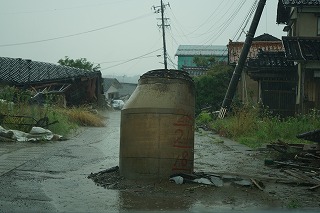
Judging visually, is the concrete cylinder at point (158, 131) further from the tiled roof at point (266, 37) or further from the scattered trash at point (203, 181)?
the tiled roof at point (266, 37)

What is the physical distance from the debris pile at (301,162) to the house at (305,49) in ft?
27.2

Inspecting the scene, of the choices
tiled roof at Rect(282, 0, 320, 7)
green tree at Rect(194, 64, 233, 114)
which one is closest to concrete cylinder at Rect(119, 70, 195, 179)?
tiled roof at Rect(282, 0, 320, 7)

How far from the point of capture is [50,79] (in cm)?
2908

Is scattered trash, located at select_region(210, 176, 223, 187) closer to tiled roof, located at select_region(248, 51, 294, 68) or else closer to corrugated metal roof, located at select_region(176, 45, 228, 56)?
tiled roof, located at select_region(248, 51, 294, 68)

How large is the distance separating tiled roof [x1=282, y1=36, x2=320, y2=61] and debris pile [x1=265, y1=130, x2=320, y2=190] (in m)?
8.29

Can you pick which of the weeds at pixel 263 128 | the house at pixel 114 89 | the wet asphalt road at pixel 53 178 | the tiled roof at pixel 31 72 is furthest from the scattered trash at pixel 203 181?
the house at pixel 114 89

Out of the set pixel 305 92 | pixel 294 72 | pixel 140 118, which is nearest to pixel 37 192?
pixel 140 118

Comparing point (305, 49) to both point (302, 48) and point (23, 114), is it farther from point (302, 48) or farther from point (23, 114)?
point (23, 114)

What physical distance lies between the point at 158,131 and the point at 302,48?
14.0 metres

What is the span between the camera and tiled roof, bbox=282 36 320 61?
57.3 ft

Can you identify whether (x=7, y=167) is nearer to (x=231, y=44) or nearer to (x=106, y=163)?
(x=106, y=163)

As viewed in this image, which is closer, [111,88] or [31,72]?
[31,72]

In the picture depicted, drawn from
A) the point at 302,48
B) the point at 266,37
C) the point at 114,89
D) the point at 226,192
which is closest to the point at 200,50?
the point at 114,89

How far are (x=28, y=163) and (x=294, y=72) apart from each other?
15.1 meters
